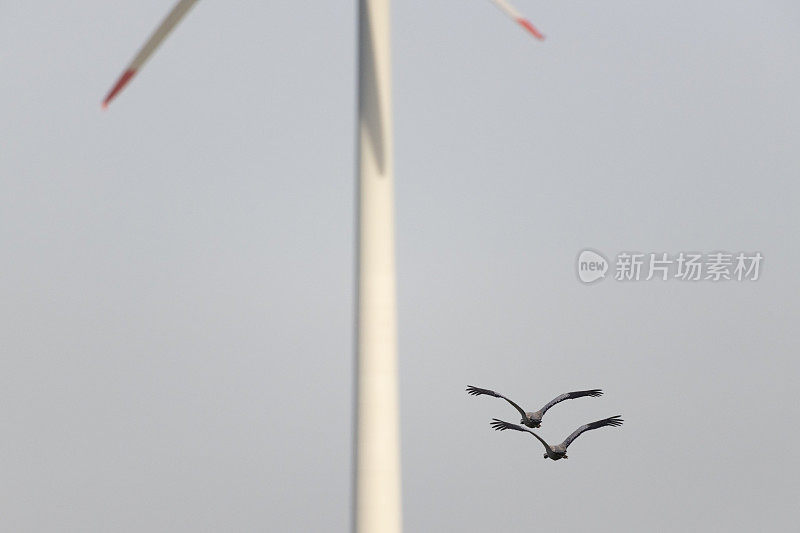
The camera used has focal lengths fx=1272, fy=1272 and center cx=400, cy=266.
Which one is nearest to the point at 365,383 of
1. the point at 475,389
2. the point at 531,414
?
the point at 475,389

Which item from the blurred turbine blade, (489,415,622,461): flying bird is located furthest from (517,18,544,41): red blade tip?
(489,415,622,461): flying bird

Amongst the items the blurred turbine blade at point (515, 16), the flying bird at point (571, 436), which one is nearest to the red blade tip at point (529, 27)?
the blurred turbine blade at point (515, 16)

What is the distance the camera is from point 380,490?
36.6 metres

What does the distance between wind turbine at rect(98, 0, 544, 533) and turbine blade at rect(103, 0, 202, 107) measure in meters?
6.06

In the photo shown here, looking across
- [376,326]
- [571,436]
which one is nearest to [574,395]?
[571,436]

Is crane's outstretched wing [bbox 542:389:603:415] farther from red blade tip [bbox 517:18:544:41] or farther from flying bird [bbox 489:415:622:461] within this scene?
red blade tip [bbox 517:18:544:41]

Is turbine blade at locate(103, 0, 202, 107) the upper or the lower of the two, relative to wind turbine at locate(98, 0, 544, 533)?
upper

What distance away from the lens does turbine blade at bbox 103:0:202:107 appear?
31.1 metres

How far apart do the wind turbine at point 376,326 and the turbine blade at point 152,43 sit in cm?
606

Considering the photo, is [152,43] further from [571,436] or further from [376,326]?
[571,436]

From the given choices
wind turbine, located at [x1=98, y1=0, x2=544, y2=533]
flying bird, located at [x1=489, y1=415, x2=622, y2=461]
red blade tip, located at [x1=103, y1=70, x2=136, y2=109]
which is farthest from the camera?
flying bird, located at [x1=489, y1=415, x2=622, y2=461]

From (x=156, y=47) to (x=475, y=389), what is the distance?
23.8 metres

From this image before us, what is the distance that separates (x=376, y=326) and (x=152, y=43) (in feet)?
33.1

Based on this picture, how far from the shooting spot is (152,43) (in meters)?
33.6
